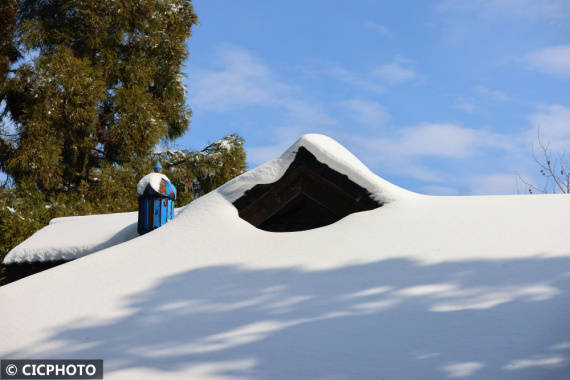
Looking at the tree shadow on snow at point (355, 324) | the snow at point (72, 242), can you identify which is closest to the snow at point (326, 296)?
the tree shadow on snow at point (355, 324)

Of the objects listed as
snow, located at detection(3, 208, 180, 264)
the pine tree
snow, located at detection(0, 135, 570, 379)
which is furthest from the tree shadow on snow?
the pine tree

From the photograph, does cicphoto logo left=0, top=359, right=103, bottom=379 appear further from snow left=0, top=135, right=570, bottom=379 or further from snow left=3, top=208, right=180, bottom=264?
snow left=3, top=208, right=180, bottom=264

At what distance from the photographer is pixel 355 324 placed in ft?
11.2

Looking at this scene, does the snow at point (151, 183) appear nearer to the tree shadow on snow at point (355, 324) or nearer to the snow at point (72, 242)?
the snow at point (72, 242)

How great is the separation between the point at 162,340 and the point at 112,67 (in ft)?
63.3

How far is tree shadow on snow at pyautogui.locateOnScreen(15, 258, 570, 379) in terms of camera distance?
3.00 meters

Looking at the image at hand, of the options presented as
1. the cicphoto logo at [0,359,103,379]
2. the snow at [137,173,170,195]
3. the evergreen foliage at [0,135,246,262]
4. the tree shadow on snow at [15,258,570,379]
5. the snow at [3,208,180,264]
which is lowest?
the cicphoto logo at [0,359,103,379]

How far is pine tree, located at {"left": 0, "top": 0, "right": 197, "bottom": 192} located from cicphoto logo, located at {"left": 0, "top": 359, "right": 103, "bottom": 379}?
16.3m

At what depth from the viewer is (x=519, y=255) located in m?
4.07

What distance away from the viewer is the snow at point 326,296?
10.1 feet

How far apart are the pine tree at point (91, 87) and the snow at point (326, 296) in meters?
15.5

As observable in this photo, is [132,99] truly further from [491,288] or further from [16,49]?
[491,288]

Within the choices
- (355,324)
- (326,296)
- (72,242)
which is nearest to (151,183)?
(72,242)

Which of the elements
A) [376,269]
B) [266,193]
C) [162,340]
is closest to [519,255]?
[376,269]
